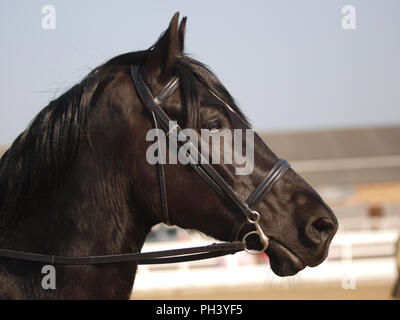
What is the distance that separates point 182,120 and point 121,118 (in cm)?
26

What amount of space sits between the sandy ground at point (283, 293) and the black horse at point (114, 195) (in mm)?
8009

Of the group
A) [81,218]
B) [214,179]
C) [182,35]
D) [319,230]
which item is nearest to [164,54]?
[182,35]

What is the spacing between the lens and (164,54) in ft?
8.52

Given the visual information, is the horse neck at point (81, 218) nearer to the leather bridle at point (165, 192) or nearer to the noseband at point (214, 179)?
the leather bridle at point (165, 192)

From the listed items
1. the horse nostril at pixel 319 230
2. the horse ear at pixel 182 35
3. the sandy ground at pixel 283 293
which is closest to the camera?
the horse nostril at pixel 319 230

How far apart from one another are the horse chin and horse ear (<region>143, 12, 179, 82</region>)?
862 millimetres

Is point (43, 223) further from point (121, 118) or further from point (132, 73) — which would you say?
point (132, 73)

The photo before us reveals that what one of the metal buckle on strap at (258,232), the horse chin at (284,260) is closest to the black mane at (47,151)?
the metal buckle on strap at (258,232)

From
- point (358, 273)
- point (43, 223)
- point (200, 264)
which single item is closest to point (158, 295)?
point (200, 264)

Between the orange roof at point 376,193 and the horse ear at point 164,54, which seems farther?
the orange roof at point 376,193

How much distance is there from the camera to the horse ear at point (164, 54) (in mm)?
2521

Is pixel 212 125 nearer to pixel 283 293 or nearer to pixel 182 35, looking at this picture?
pixel 182 35

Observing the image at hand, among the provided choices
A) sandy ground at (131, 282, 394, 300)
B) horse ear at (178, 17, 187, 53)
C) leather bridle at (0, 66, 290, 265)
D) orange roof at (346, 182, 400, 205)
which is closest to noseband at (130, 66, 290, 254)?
leather bridle at (0, 66, 290, 265)

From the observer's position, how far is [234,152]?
257 cm
